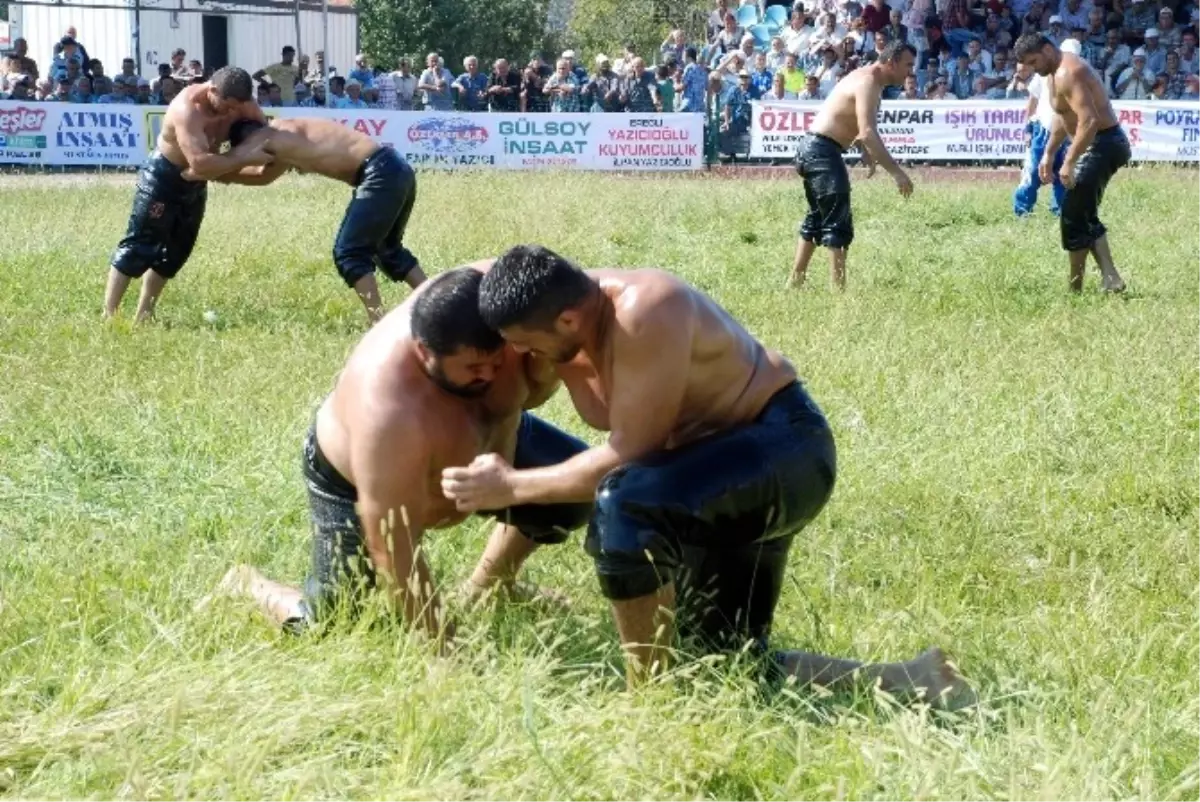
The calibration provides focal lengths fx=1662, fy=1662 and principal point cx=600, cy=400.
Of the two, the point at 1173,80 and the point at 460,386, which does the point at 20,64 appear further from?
the point at 460,386

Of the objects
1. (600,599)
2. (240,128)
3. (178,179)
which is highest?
(240,128)

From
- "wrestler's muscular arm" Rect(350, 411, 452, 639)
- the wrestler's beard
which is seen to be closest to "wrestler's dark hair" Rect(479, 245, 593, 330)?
the wrestler's beard

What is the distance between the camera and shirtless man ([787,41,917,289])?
1095 cm

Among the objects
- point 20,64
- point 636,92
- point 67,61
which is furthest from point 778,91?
point 20,64

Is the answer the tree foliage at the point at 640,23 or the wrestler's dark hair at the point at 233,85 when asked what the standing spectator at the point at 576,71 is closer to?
the tree foliage at the point at 640,23

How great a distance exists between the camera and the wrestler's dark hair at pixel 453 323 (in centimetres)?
392

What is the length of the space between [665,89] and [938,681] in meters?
22.6

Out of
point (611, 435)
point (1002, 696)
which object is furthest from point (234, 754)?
point (1002, 696)

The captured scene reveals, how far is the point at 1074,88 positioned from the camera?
10766mm

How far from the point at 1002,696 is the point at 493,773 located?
1179mm

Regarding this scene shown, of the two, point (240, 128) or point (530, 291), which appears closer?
point (530, 291)

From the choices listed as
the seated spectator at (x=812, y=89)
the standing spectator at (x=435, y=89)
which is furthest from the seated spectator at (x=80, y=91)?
the seated spectator at (x=812, y=89)

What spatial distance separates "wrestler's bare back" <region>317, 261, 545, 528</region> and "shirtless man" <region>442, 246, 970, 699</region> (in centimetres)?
16

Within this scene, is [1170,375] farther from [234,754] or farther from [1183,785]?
[234,754]
